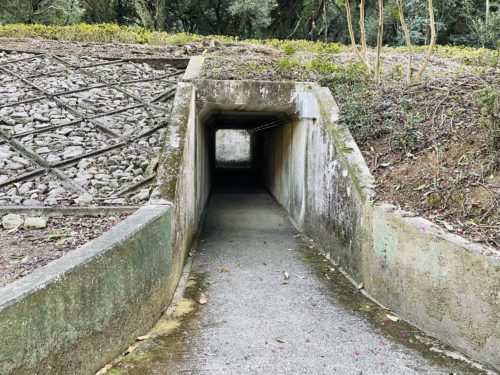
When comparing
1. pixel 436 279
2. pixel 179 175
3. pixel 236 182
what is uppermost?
pixel 179 175

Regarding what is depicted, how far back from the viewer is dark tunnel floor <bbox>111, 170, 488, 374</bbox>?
284 centimetres

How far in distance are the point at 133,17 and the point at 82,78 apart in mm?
10319

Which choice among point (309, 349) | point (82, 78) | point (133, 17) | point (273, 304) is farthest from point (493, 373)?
point (133, 17)

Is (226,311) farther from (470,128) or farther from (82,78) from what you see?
(82,78)

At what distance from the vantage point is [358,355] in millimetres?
2992

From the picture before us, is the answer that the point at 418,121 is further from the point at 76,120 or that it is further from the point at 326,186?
the point at 76,120

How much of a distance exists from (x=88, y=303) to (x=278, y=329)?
1.60 metres

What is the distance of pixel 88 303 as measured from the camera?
8.20 ft

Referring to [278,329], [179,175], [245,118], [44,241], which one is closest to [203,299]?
[278,329]

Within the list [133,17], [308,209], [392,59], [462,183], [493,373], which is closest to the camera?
[493,373]

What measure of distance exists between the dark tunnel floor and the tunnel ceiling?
10.7ft

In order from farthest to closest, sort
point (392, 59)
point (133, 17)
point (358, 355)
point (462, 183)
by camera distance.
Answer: point (133, 17), point (392, 59), point (462, 183), point (358, 355)

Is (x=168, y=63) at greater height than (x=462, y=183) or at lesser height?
greater

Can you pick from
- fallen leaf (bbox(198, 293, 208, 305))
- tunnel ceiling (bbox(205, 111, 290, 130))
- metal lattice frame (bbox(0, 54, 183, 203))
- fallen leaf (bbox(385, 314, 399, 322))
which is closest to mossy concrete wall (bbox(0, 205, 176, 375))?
fallen leaf (bbox(198, 293, 208, 305))
